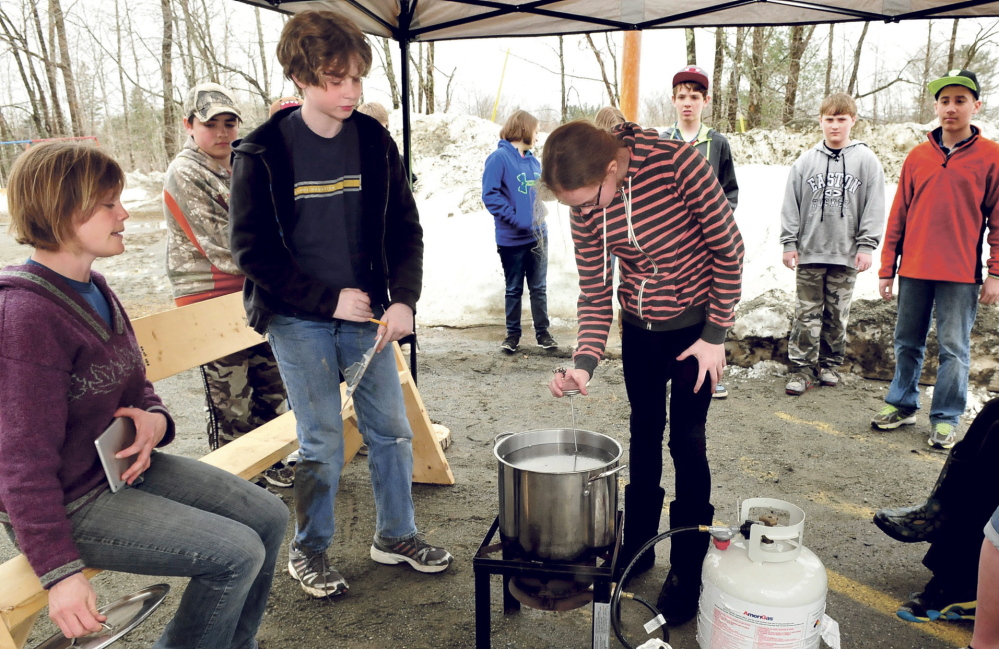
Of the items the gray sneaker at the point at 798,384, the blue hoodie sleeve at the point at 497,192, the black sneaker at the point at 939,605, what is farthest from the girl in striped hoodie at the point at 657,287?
the blue hoodie sleeve at the point at 497,192

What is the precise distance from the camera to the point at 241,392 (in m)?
3.39

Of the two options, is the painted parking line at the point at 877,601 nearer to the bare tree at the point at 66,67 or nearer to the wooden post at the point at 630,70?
the wooden post at the point at 630,70

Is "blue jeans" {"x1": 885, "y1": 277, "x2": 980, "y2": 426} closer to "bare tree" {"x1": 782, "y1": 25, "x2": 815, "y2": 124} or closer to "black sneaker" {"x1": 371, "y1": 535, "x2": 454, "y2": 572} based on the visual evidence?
"black sneaker" {"x1": 371, "y1": 535, "x2": 454, "y2": 572}

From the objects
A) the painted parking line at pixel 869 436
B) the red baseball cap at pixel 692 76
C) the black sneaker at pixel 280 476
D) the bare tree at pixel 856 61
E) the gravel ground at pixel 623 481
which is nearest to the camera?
the gravel ground at pixel 623 481

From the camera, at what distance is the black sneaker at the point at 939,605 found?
244 centimetres

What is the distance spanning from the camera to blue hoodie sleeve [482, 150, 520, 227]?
19.4 feet

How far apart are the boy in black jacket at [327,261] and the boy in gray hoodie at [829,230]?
11.1 feet

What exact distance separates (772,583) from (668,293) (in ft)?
3.11

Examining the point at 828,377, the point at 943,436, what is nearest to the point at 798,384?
the point at 828,377

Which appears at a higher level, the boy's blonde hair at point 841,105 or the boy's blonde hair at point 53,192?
the boy's blonde hair at point 841,105

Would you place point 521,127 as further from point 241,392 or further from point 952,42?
point 952,42

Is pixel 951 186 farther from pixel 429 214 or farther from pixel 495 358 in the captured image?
pixel 429 214

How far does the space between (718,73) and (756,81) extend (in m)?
0.81

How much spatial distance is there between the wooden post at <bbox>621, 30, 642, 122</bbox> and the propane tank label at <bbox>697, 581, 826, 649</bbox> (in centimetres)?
675
